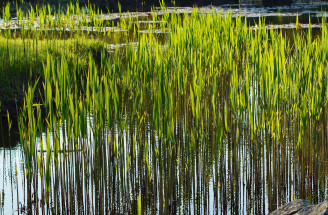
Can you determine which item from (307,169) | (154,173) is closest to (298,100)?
(307,169)

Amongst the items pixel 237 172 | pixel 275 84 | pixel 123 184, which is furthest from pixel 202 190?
pixel 275 84

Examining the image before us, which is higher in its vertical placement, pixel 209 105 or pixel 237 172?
pixel 209 105

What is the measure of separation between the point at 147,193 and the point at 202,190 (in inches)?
16.2

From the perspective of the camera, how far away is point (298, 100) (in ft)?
12.6

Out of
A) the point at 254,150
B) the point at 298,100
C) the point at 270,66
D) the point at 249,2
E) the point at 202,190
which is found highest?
the point at 249,2

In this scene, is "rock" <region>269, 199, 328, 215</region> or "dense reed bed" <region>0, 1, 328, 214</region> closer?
"rock" <region>269, 199, 328, 215</region>

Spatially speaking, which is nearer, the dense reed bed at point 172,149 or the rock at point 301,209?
the rock at point 301,209

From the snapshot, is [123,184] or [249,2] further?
[249,2]

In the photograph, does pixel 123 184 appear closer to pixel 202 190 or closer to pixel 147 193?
pixel 147 193

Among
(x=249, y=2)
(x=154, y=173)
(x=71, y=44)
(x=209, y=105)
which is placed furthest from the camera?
(x=249, y=2)

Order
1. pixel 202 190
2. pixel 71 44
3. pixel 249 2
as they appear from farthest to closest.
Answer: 1. pixel 249 2
2. pixel 71 44
3. pixel 202 190

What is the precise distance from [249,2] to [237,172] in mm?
18283

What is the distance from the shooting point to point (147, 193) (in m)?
3.59

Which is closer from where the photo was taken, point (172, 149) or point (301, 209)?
point (301, 209)
